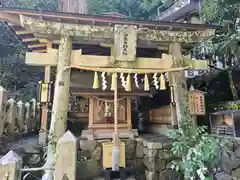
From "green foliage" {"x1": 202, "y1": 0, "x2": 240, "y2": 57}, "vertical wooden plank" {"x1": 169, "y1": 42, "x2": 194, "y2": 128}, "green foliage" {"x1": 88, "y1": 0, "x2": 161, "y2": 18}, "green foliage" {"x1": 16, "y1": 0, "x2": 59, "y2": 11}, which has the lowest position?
"vertical wooden plank" {"x1": 169, "y1": 42, "x2": 194, "y2": 128}

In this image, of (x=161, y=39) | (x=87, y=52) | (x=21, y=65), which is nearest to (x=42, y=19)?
(x=87, y=52)

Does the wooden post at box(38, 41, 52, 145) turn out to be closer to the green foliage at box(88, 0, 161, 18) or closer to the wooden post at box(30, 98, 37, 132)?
the wooden post at box(30, 98, 37, 132)

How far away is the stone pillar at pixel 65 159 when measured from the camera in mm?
2783

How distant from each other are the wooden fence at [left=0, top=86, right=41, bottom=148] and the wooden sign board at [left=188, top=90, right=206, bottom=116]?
19.8 ft

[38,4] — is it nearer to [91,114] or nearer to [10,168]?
[91,114]

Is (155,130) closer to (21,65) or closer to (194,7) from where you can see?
(21,65)

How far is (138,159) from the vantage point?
6148mm

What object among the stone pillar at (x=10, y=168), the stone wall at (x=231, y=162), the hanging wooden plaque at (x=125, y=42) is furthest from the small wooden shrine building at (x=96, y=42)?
the stone pillar at (x=10, y=168)

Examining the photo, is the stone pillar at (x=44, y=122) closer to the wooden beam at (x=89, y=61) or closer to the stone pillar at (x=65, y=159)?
the wooden beam at (x=89, y=61)

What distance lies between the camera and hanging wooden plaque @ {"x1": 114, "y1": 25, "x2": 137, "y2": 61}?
5348 millimetres

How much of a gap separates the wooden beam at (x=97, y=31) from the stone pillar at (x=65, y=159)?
3363 mm

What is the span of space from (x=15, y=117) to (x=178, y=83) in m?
6.10

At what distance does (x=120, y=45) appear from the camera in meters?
5.35

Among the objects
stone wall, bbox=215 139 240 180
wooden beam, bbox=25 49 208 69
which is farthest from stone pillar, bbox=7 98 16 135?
stone wall, bbox=215 139 240 180
